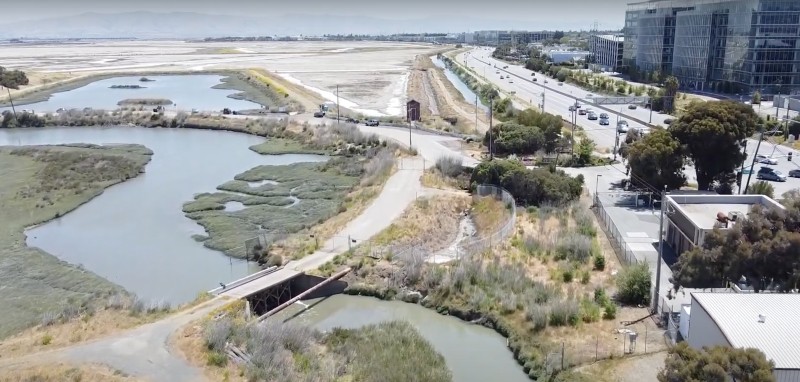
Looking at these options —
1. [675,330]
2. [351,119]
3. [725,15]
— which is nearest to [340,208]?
[675,330]

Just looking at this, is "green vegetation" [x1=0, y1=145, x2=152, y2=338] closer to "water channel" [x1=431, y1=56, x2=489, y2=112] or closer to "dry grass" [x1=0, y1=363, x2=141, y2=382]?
"dry grass" [x1=0, y1=363, x2=141, y2=382]

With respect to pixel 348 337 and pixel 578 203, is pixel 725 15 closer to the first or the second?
pixel 578 203

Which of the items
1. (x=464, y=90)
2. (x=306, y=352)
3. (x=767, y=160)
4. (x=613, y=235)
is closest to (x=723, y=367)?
(x=306, y=352)

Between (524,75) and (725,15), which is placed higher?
(725,15)

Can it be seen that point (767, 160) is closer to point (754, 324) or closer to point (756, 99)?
point (756, 99)

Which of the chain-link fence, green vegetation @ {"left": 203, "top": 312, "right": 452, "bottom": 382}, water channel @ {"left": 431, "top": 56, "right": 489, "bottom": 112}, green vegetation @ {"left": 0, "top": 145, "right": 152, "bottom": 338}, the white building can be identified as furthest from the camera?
water channel @ {"left": 431, "top": 56, "right": 489, "bottom": 112}

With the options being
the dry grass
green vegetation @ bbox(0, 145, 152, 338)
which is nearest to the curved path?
the dry grass
